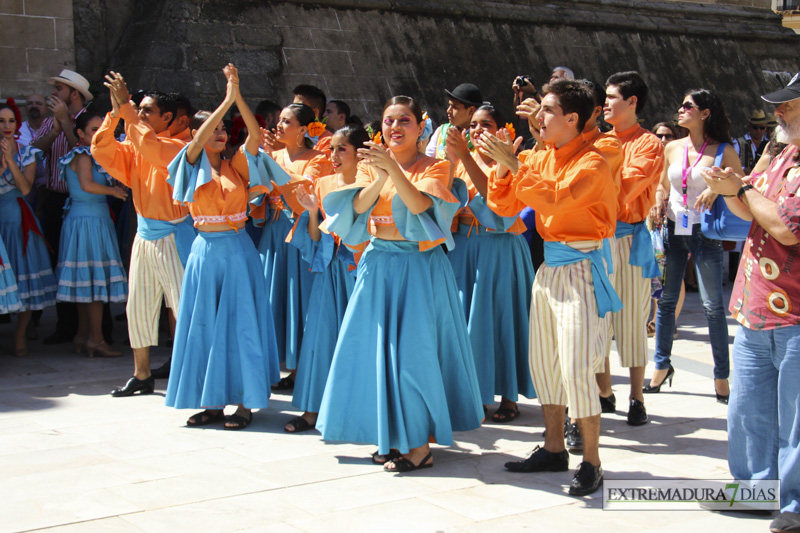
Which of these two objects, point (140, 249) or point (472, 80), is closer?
point (140, 249)

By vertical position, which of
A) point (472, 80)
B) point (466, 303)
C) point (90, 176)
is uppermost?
point (472, 80)

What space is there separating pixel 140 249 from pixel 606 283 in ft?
11.3

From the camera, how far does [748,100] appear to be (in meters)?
15.8

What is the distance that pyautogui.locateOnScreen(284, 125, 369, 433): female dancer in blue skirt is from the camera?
5617mm

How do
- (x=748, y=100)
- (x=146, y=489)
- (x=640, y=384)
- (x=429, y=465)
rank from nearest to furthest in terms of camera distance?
1. (x=146, y=489)
2. (x=429, y=465)
3. (x=640, y=384)
4. (x=748, y=100)

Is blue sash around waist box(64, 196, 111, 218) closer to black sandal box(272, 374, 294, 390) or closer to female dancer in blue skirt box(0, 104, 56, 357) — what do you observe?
female dancer in blue skirt box(0, 104, 56, 357)

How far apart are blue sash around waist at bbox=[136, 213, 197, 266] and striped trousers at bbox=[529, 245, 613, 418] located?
2.83 meters

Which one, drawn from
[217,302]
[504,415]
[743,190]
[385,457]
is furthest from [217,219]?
[743,190]

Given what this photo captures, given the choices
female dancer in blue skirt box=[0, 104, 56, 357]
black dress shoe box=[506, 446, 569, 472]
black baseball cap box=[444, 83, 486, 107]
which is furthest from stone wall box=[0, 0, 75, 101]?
black dress shoe box=[506, 446, 569, 472]

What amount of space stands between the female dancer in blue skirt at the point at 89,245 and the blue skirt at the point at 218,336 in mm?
2157

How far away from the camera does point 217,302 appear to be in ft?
18.7

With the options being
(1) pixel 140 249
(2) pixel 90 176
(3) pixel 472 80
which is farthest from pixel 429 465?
(3) pixel 472 80

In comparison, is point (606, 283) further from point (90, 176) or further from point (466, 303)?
→ point (90, 176)

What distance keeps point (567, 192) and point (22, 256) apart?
513 centimetres
